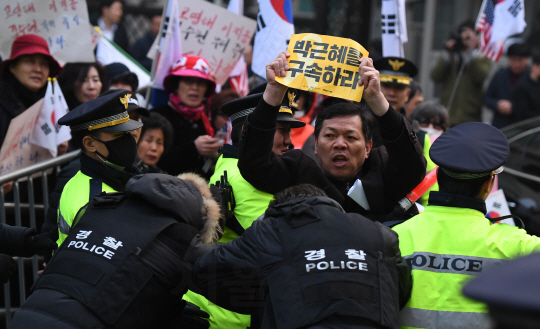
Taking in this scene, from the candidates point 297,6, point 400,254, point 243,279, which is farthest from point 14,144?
point 297,6

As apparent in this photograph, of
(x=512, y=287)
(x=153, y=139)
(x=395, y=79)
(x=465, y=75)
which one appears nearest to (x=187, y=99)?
(x=153, y=139)

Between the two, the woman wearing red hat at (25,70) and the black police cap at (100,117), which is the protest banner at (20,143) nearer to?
the woman wearing red hat at (25,70)

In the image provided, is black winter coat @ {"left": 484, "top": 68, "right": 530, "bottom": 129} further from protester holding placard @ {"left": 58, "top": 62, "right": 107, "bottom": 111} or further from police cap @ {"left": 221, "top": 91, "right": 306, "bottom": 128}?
police cap @ {"left": 221, "top": 91, "right": 306, "bottom": 128}

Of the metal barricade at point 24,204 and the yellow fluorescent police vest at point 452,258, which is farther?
the metal barricade at point 24,204

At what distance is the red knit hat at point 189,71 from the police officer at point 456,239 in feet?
10.3

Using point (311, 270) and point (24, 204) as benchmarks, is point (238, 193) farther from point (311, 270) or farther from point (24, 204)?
point (24, 204)

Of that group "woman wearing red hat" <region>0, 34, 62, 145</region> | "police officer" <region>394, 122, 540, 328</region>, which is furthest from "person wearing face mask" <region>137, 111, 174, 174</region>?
"police officer" <region>394, 122, 540, 328</region>

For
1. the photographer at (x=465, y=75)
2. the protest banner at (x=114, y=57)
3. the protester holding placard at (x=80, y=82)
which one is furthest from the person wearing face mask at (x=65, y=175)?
the photographer at (x=465, y=75)

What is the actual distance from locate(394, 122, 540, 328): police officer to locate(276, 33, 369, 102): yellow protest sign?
0.64m

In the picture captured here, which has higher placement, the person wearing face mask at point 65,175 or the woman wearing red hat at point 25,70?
the woman wearing red hat at point 25,70

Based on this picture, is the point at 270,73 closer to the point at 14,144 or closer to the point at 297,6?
the point at 14,144

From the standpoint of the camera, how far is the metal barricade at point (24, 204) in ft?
15.2

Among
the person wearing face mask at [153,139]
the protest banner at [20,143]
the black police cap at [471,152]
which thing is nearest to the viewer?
the black police cap at [471,152]

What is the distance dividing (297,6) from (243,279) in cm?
1100
